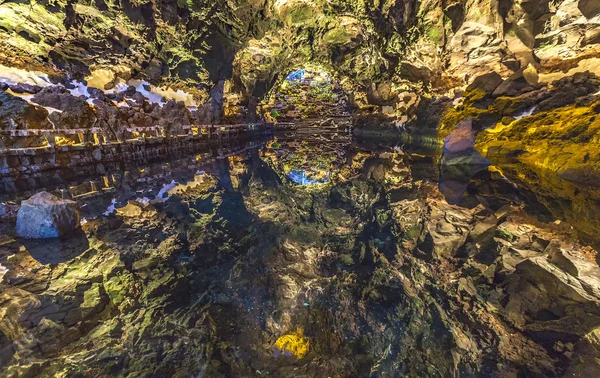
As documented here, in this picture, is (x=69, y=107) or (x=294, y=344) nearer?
(x=294, y=344)

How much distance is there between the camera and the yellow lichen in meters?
1.74

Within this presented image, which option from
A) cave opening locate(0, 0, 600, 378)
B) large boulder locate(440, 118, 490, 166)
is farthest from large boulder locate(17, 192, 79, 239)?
large boulder locate(440, 118, 490, 166)

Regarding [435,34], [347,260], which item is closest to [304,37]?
[435,34]

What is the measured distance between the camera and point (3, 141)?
661cm

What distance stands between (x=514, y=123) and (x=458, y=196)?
496 cm

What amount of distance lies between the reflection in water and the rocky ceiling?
554cm

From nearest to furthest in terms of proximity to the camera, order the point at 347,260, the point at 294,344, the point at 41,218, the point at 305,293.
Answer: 1. the point at 294,344
2. the point at 305,293
3. the point at 347,260
4. the point at 41,218

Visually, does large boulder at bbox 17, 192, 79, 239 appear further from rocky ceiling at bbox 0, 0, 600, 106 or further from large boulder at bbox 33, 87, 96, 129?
rocky ceiling at bbox 0, 0, 600, 106

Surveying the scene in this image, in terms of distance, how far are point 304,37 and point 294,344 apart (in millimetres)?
16752

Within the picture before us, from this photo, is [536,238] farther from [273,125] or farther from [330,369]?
[273,125]

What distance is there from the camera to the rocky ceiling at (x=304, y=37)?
7.39 meters

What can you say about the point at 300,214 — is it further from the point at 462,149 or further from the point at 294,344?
the point at 462,149

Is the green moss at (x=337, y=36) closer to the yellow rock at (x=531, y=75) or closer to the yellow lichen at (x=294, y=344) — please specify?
the yellow rock at (x=531, y=75)

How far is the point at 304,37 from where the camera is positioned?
15734 mm
